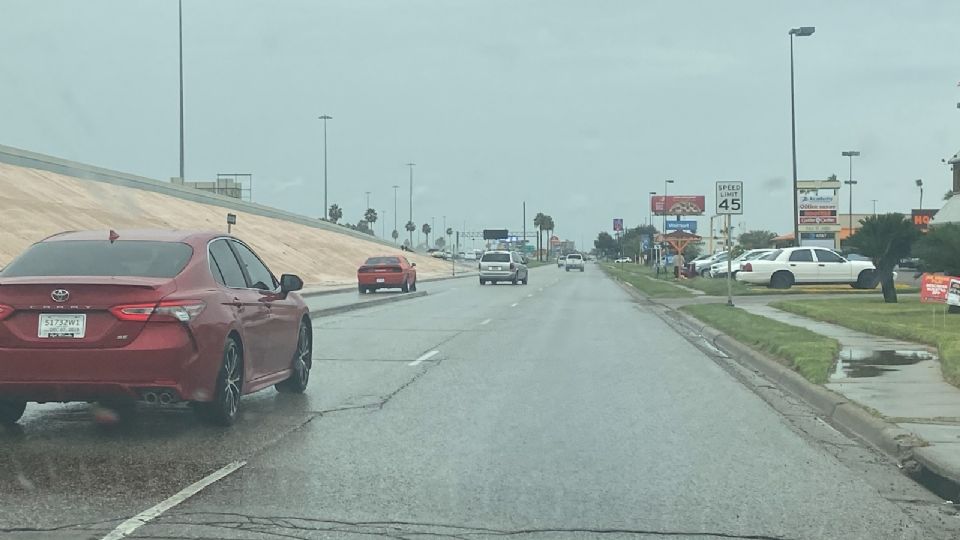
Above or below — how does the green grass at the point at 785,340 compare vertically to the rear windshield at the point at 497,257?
below

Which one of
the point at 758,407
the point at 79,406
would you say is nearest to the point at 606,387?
the point at 758,407

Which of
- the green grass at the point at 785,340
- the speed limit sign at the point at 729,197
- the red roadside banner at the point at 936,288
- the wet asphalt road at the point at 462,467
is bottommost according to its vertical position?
the wet asphalt road at the point at 462,467

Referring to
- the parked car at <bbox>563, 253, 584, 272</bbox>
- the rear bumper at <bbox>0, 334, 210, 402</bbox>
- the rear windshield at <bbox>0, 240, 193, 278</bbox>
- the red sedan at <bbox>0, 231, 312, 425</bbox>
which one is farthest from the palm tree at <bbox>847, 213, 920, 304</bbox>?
the parked car at <bbox>563, 253, 584, 272</bbox>

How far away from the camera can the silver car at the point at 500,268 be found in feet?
180

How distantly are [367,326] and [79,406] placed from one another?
12.3 meters

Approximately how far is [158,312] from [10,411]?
80.2 inches

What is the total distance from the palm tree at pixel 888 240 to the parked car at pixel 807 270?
35.6ft

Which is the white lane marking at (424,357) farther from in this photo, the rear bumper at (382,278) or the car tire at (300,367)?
the rear bumper at (382,278)

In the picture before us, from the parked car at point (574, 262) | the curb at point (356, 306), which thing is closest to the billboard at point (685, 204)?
the parked car at point (574, 262)

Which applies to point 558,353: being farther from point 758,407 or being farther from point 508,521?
point 508,521

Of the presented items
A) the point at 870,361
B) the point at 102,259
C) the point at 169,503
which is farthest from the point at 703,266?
the point at 169,503

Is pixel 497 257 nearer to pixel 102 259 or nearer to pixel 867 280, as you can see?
pixel 867 280

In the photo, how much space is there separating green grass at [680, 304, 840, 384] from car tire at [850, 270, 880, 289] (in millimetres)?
14940

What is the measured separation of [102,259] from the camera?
9109mm
